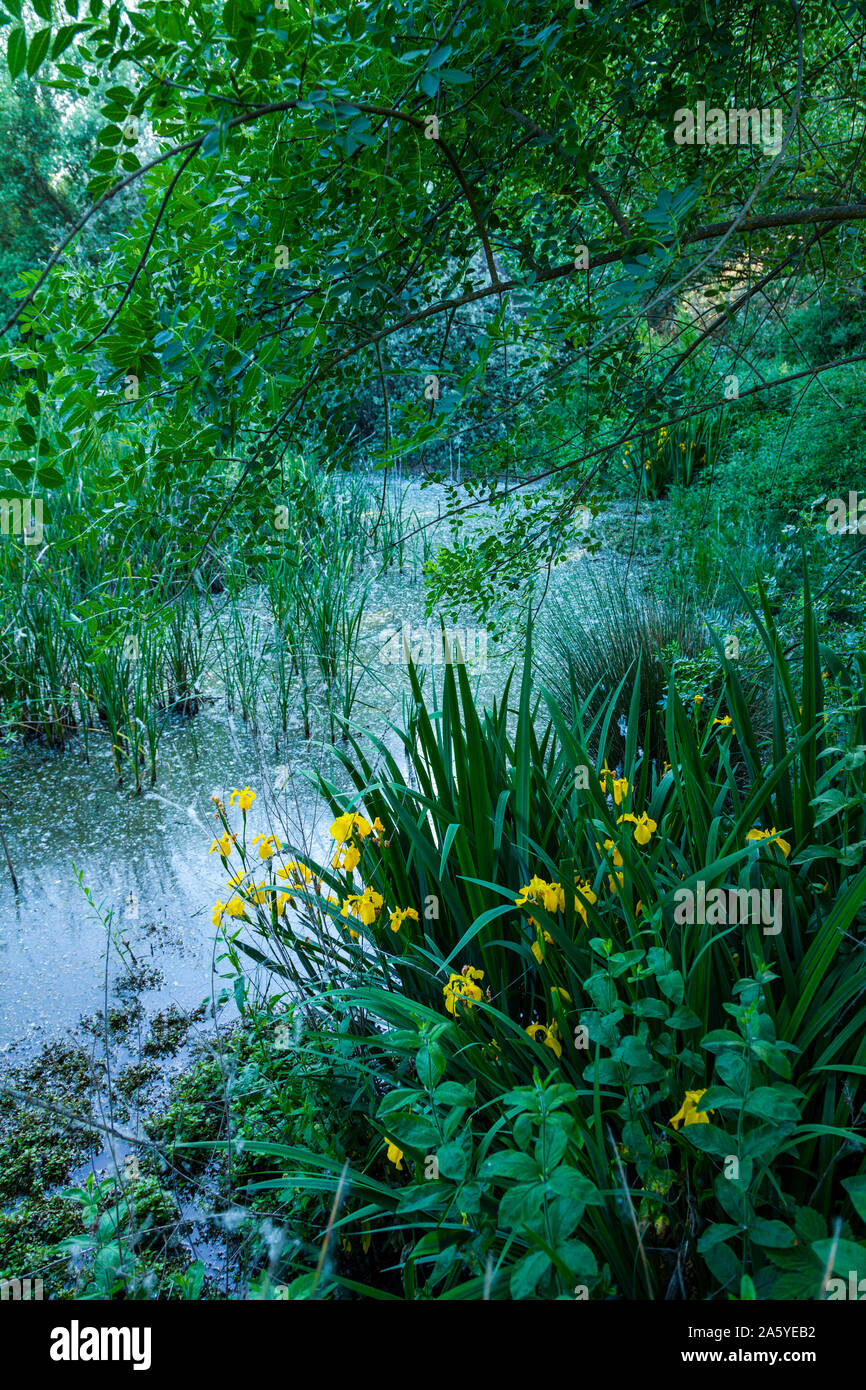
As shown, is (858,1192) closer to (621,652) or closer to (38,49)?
(38,49)

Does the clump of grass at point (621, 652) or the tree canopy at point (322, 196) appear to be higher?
the tree canopy at point (322, 196)

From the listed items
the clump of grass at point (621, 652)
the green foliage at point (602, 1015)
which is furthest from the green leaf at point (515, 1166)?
the clump of grass at point (621, 652)

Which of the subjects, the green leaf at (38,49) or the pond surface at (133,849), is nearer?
the green leaf at (38,49)

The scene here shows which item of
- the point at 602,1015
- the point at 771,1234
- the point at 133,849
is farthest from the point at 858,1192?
the point at 133,849

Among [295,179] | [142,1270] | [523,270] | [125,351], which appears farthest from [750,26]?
[142,1270]

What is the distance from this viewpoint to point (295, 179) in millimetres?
1259

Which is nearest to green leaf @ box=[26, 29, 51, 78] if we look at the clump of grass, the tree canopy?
the tree canopy

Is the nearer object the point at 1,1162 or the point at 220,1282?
the point at 220,1282

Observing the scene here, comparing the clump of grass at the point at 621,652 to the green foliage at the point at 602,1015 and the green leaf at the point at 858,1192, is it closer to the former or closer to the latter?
the green foliage at the point at 602,1015

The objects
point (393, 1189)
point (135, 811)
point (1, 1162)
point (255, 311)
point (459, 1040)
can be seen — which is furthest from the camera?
point (135, 811)

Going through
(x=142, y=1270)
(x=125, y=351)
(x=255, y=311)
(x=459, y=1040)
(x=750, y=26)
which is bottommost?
(x=142, y=1270)
